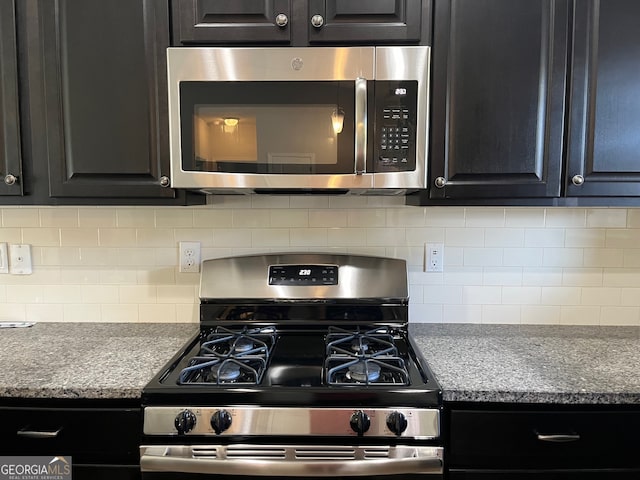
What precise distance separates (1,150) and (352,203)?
122 centimetres

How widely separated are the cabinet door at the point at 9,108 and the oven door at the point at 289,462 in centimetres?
98

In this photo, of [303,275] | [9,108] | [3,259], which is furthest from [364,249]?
[3,259]

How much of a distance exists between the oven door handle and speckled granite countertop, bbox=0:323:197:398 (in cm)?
22

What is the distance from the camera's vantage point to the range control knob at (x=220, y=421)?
1.15 metres

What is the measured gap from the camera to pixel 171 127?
138cm

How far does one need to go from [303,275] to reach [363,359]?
46 cm

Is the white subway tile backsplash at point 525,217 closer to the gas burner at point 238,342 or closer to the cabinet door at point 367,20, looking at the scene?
the cabinet door at point 367,20

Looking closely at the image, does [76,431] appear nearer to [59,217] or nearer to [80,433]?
[80,433]

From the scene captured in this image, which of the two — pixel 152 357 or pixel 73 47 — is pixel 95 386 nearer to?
pixel 152 357

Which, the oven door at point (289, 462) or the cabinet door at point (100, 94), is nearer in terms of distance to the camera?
the oven door at point (289, 462)

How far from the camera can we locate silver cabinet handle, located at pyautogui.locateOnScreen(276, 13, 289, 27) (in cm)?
136

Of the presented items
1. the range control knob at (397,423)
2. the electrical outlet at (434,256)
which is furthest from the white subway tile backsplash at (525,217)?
the range control knob at (397,423)

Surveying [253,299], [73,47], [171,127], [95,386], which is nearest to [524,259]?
[253,299]

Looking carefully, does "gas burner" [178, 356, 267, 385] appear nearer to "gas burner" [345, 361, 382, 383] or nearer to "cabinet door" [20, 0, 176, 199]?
"gas burner" [345, 361, 382, 383]
